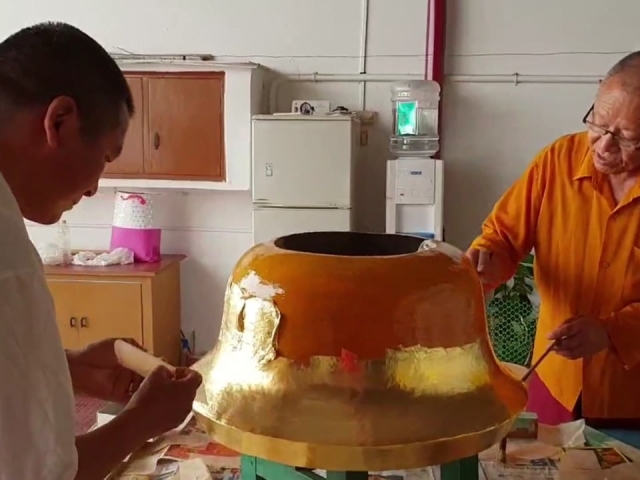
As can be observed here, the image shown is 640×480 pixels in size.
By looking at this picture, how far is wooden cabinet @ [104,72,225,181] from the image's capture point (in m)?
3.31

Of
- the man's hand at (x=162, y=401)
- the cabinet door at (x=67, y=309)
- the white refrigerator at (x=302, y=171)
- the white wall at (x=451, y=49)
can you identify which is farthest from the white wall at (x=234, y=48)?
the man's hand at (x=162, y=401)

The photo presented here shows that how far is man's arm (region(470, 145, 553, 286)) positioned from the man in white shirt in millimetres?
947

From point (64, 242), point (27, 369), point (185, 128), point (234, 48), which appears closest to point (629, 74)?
point (27, 369)

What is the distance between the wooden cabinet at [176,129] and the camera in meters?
3.31

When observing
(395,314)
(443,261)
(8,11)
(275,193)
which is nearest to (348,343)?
(395,314)

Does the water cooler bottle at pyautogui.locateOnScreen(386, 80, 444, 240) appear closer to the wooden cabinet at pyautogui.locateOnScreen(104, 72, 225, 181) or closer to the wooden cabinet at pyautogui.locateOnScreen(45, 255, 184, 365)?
the wooden cabinet at pyautogui.locateOnScreen(104, 72, 225, 181)

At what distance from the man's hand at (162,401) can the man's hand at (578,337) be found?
742mm

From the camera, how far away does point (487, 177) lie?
3463 millimetres

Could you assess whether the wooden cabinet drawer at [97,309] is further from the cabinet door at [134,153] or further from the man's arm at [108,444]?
the man's arm at [108,444]

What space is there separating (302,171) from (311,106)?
0.39 meters

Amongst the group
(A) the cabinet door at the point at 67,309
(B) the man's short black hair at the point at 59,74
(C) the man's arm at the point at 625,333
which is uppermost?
(B) the man's short black hair at the point at 59,74

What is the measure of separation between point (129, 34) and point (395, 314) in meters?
2.93

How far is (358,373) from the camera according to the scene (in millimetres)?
998

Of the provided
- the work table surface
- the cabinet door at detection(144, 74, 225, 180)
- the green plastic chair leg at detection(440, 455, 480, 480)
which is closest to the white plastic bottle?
the work table surface
